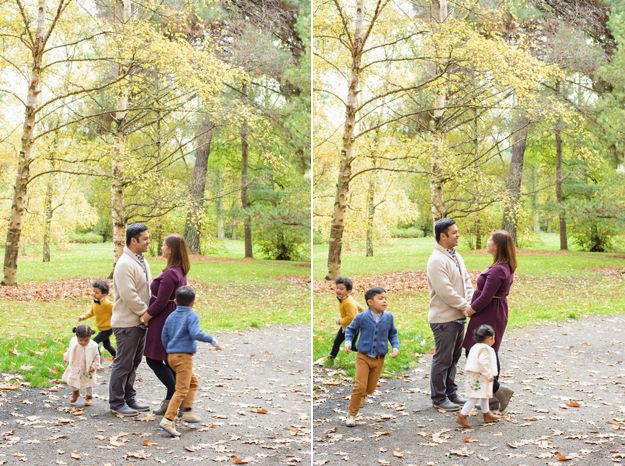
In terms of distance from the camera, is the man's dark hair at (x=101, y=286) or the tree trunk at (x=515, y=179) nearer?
the man's dark hair at (x=101, y=286)

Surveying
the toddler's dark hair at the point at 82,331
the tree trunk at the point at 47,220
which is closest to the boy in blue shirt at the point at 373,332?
the toddler's dark hair at the point at 82,331

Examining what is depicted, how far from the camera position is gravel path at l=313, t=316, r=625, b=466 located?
12.4 ft

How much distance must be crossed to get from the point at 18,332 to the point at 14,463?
3.97 feet

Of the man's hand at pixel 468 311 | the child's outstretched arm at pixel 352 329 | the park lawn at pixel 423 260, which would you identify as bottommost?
the child's outstretched arm at pixel 352 329

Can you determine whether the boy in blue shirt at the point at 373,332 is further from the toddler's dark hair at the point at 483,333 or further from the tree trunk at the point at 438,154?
the tree trunk at the point at 438,154

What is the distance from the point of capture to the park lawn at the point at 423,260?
4754 mm

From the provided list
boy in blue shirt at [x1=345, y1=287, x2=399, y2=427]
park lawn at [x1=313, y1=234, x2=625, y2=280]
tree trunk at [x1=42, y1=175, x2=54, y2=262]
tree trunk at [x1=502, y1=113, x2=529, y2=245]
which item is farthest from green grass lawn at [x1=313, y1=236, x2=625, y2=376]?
tree trunk at [x1=42, y1=175, x2=54, y2=262]

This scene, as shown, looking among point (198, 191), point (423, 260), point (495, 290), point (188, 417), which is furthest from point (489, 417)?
point (198, 191)

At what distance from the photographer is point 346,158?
455 centimetres

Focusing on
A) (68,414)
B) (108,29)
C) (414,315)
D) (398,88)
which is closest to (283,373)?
(414,315)

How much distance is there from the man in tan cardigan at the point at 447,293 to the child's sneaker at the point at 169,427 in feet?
4.58

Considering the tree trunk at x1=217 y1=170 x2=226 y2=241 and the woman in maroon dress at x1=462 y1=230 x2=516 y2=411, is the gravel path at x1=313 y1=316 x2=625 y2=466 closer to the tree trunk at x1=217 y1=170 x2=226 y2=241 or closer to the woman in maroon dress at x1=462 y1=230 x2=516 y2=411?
the woman in maroon dress at x1=462 y1=230 x2=516 y2=411

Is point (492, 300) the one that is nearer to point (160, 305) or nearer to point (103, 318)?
point (160, 305)

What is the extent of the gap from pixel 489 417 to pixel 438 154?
189 centimetres
